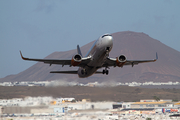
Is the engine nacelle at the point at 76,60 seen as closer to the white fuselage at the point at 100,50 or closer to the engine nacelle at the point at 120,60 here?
the white fuselage at the point at 100,50

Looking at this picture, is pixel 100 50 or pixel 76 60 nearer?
pixel 100 50

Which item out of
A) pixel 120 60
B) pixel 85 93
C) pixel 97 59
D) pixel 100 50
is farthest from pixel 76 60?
pixel 85 93

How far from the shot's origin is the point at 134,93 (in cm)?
18162

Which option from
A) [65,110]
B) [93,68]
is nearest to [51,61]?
[93,68]

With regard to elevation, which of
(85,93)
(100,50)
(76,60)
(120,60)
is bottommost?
(85,93)

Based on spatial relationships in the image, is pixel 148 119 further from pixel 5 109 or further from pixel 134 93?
pixel 134 93

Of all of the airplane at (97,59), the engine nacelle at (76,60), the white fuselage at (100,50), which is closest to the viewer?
the white fuselage at (100,50)

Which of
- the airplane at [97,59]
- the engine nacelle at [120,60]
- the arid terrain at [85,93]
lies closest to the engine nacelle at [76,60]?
the airplane at [97,59]

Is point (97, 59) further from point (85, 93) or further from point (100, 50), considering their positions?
point (85, 93)

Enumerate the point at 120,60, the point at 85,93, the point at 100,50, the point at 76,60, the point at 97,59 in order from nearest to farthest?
the point at 100,50
the point at 76,60
the point at 97,59
the point at 120,60
the point at 85,93

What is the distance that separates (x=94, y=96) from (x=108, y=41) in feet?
94.3

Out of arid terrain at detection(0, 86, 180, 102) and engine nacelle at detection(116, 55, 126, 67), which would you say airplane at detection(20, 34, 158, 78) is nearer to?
engine nacelle at detection(116, 55, 126, 67)

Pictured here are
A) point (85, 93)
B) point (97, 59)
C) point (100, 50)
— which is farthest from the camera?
point (85, 93)

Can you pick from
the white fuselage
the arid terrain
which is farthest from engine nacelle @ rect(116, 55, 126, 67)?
the arid terrain
